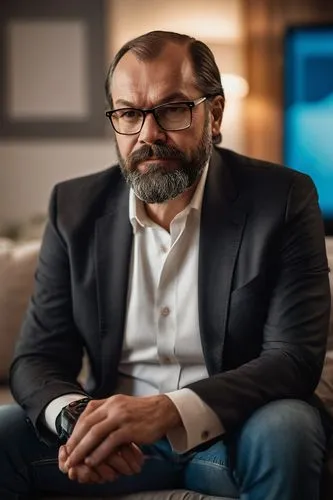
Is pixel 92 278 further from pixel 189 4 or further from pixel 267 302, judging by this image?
pixel 189 4

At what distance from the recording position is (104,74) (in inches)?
166

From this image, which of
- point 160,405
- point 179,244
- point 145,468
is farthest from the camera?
point 179,244

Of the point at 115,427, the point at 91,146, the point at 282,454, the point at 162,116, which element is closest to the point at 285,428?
the point at 282,454

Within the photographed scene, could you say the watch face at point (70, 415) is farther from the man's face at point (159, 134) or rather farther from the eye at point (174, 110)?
the eye at point (174, 110)

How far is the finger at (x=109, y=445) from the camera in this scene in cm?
131

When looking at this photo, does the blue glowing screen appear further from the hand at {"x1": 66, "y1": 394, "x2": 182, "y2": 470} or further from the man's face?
the hand at {"x1": 66, "y1": 394, "x2": 182, "y2": 470}

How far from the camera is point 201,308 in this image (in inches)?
61.7

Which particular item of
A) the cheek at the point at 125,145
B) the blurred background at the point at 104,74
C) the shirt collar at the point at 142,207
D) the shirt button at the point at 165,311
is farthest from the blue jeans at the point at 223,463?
the blurred background at the point at 104,74

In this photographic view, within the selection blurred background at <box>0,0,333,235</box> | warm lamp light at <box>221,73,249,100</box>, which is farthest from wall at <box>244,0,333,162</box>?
warm lamp light at <box>221,73,249,100</box>

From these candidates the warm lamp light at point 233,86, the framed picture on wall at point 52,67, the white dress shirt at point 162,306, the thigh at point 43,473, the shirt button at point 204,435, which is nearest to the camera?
the shirt button at point 204,435

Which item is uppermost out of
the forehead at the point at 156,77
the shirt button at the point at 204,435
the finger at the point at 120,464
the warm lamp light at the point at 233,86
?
the forehead at the point at 156,77

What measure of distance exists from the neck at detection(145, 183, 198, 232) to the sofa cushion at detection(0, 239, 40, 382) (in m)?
0.50

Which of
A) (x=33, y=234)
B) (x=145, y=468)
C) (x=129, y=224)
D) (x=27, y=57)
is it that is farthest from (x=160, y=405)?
(x=27, y=57)

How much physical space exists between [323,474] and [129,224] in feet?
1.97
